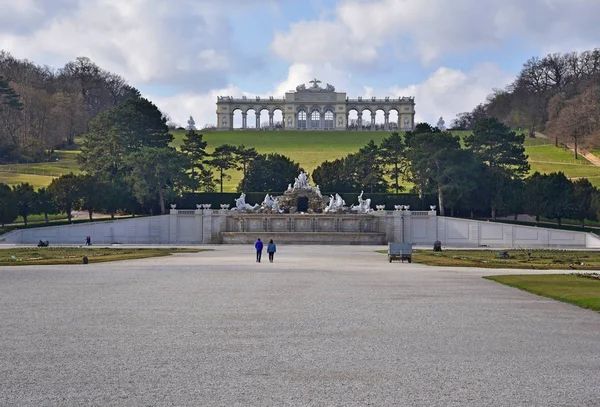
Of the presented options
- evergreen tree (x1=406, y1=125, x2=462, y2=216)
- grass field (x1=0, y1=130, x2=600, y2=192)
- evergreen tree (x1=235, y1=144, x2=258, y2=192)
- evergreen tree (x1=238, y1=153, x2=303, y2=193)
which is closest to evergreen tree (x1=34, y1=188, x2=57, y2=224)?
grass field (x1=0, y1=130, x2=600, y2=192)

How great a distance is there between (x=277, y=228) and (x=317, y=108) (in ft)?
282

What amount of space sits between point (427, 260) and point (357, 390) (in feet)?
95.4

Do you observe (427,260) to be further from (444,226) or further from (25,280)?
(444,226)

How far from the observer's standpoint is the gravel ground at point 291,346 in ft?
35.4

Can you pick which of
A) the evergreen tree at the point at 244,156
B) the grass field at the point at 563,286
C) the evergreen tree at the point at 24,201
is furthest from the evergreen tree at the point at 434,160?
the grass field at the point at 563,286

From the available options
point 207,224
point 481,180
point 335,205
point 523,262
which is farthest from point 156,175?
point 523,262

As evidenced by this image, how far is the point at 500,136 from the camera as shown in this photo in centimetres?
A: 7469

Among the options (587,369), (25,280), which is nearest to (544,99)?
(25,280)

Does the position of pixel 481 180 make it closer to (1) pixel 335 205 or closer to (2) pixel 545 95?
(1) pixel 335 205

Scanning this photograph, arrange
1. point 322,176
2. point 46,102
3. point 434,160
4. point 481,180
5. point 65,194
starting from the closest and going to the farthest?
1. point 65,194
2. point 481,180
3. point 434,160
4. point 322,176
5. point 46,102

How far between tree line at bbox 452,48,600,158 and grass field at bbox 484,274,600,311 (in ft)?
235

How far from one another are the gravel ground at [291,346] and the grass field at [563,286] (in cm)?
67

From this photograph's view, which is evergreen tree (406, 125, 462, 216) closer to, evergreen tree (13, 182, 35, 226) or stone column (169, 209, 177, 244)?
stone column (169, 209, 177, 244)

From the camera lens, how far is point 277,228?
67188 millimetres
